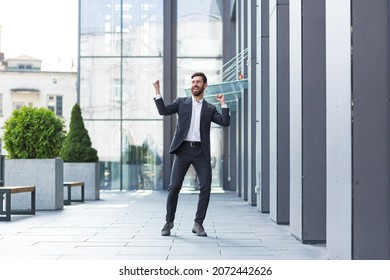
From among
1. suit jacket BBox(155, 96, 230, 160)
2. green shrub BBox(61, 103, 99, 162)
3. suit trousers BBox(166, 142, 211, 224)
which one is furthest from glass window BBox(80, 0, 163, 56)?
suit trousers BBox(166, 142, 211, 224)

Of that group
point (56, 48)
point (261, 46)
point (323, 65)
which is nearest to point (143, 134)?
point (261, 46)

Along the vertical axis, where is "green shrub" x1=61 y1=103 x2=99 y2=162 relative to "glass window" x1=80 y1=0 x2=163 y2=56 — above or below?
below

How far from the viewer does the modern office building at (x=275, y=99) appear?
5.00m

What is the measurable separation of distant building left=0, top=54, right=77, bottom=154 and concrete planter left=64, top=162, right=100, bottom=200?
31013 mm

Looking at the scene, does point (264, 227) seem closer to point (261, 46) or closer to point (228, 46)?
point (261, 46)

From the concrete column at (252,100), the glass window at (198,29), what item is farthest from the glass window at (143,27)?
the concrete column at (252,100)

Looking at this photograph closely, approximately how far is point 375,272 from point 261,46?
324 inches

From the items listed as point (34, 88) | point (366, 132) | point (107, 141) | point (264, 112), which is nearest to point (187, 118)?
point (366, 132)

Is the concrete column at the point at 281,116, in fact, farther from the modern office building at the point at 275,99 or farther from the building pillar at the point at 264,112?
the building pillar at the point at 264,112

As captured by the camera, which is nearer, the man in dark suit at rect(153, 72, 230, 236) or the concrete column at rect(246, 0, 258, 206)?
the man in dark suit at rect(153, 72, 230, 236)

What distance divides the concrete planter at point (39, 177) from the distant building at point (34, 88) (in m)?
35.0

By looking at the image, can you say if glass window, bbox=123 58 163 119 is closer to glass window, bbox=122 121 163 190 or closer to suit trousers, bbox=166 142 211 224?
glass window, bbox=122 121 163 190

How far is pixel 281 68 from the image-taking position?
31.8 ft

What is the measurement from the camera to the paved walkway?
621 cm
